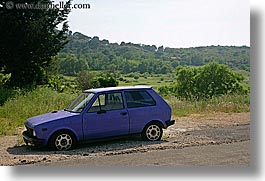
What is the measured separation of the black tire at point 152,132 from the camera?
9320 millimetres

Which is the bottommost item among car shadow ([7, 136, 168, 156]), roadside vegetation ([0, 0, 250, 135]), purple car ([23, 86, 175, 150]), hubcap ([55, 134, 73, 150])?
car shadow ([7, 136, 168, 156])

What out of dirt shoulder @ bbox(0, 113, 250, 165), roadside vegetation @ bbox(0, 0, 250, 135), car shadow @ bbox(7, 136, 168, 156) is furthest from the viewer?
roadside vegetation @ bbox(0, 0, 250, 135)

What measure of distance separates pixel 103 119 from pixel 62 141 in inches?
41.8

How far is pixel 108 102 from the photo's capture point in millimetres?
9055

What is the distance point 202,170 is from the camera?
6801 millimetres

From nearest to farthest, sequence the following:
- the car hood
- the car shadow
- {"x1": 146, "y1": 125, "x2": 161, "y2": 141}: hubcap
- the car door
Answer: the car shadow
the car hood
the car door
{"x1": 146, "y1": 125, "x2": 161, "y2": 141}: hubcap

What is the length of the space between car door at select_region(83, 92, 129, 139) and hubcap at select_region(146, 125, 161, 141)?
1.93ft

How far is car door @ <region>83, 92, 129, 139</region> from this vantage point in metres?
8.73

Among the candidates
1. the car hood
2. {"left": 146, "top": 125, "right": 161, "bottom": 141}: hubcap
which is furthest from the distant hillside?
{"left": 146, "top": 125, "right": 161, "bottom": 141}: hubcap

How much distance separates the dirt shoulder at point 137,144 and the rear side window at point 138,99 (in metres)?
0.92

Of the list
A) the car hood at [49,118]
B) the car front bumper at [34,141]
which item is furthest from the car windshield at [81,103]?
the car front bumper at [34,141]

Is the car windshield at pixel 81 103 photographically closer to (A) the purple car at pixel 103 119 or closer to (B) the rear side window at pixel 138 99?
(A) the purple car at pixel 103 119

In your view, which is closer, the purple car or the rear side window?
the purple car

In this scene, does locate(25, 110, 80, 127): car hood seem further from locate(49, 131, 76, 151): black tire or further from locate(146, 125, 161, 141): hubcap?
locate(146, 125, 161, 141): hubcap
